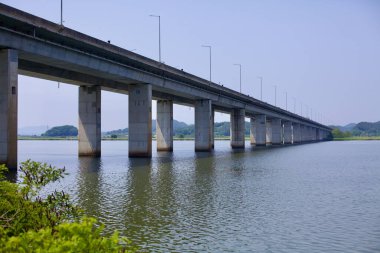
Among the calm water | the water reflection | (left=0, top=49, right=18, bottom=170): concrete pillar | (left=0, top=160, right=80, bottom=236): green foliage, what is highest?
(left=0, top=49, right=18, bottom=170): concrete pillar

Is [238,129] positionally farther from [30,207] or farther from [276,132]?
[30,207]

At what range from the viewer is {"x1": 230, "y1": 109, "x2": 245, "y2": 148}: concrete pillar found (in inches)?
4230

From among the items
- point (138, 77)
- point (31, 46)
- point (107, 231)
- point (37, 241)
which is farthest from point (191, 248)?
point (138, 77)

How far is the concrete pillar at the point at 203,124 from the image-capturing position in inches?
3290

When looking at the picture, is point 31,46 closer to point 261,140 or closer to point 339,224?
point 339,224

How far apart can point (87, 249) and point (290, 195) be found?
20.5 meters

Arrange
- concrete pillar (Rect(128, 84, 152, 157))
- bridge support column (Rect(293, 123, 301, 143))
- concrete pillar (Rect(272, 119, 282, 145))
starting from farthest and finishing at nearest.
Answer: bridge support column (Rect(293, 123, 301, 143)) → concrete pillar (Rect(272, 119, 282, 145)) → concrete pillar (Rect(128, 84, 152, 157))

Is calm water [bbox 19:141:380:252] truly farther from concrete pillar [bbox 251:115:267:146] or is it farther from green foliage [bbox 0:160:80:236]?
concrete pillar [bbox 251:115:267:146]

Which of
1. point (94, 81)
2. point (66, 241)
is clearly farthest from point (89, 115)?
point (66, 241)

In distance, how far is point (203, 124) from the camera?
83375 millimetres

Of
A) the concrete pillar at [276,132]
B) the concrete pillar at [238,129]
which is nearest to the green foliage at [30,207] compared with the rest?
the concrete pillar at [238,129]

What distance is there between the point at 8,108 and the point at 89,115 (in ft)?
88.5

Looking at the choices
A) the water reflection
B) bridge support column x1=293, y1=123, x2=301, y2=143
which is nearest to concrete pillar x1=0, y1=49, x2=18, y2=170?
the water reflection

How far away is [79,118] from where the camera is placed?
2501 inches
